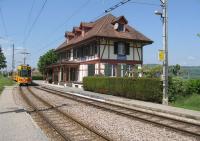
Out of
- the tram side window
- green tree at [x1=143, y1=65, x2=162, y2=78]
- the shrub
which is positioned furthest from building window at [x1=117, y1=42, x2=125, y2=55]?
the shrub

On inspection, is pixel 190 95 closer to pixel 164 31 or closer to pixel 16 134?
pixel 164 31

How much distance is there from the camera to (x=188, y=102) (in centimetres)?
1967

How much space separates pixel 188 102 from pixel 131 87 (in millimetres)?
5797

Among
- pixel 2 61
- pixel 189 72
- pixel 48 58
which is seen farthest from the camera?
pixel 2 61

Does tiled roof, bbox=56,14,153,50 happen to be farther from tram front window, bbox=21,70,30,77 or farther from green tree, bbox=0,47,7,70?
green tree, bbox=0,47,7,70

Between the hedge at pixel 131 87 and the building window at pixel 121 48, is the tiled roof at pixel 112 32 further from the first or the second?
the hedge at pixel 131 87

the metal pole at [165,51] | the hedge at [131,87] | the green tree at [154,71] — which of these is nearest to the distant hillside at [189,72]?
the green tree at [154,71]

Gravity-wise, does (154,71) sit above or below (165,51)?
below

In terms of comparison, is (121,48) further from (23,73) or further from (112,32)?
(23,73)

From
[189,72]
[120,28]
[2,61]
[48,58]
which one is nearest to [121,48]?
[120,28]

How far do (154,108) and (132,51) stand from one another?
24.2m

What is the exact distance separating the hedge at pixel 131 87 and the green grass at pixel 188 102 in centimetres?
126

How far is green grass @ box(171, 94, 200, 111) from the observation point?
1889 centimetres

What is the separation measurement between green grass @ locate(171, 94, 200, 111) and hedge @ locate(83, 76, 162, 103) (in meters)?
1.26
